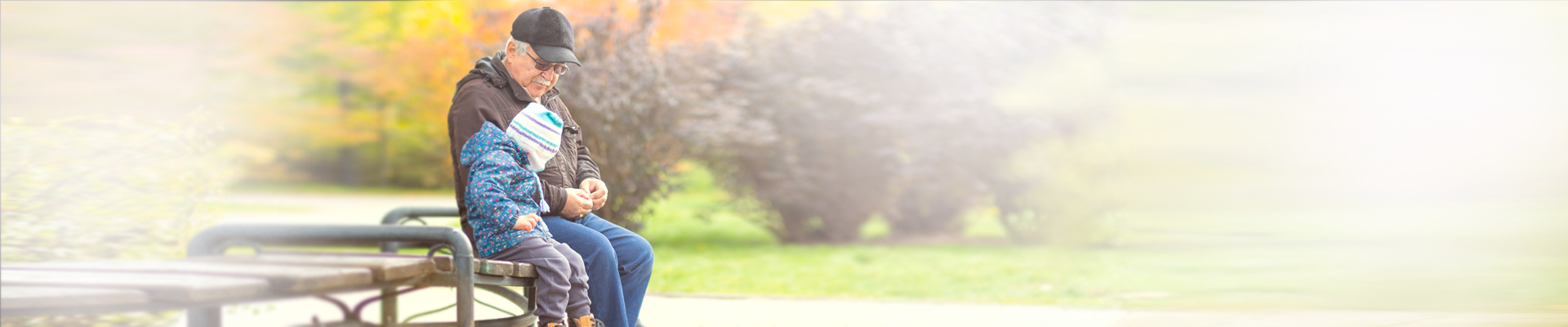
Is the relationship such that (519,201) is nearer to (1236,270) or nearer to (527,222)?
(527,222)

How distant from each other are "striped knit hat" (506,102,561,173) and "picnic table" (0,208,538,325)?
0.29 metres

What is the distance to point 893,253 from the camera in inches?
346

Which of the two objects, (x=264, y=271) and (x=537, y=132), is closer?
(x=264, y=271)

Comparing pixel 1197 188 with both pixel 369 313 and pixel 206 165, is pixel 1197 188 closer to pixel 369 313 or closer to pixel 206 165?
pixel 369 313

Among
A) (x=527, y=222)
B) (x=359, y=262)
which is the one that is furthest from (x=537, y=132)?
(x=359, y=262)

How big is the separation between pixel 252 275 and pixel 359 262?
0.30 meters

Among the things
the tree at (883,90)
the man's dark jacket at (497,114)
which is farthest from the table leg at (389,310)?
the tree at (883,90)

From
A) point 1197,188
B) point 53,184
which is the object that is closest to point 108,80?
point 53,184

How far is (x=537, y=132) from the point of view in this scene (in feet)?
8.81

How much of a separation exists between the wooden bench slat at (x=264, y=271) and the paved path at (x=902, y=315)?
1733 mm

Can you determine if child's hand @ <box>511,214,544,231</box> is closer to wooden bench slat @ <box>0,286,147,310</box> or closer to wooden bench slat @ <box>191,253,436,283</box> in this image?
wooden bench slat @ <box>191,253,436,283</box>

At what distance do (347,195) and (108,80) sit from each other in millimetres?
15485

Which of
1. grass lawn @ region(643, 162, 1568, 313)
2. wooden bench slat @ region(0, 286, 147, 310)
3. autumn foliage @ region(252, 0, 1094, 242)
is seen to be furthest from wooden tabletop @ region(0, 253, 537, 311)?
autumn foliage @ region(252, 0, 1094, 242)

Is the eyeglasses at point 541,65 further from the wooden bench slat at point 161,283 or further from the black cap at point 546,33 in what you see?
the wooden bench slat at point 161,283
